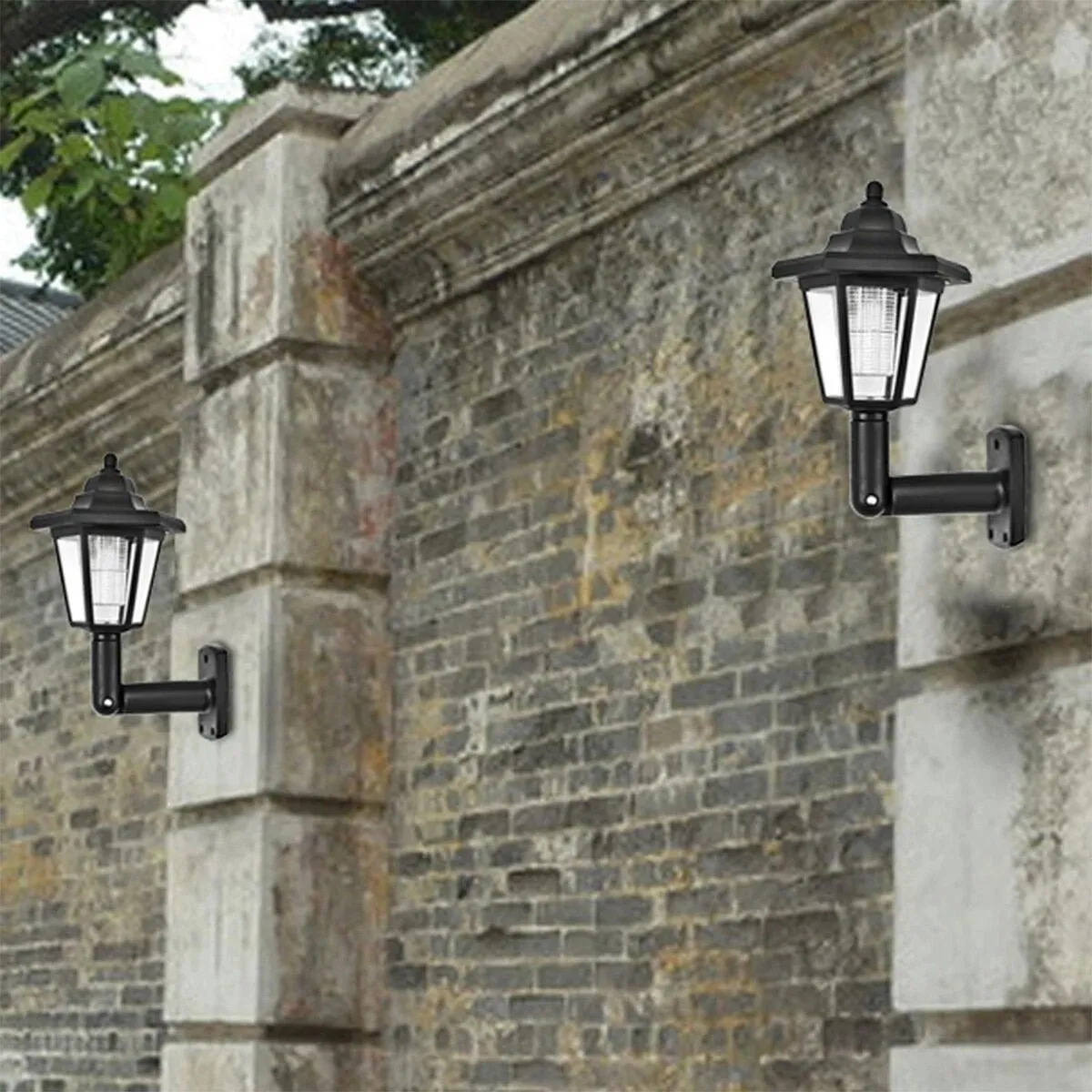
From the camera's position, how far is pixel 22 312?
23.4m

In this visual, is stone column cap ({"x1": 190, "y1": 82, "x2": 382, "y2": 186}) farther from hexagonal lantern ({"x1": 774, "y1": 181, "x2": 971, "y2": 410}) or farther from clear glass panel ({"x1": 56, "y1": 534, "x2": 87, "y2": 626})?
hexagonal lantern ({"x1": 774, "y1": 181, "x2": 971, "y2": 410})

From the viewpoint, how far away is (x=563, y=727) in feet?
24.6

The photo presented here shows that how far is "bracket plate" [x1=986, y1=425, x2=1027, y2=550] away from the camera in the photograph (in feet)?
18.5

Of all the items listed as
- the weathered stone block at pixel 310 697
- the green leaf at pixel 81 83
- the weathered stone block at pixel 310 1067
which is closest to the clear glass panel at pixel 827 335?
the weathered stone block at pixel 310 697

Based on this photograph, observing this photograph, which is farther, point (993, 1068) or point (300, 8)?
point (300, 8)

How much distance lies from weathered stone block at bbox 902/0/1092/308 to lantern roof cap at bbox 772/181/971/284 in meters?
0.22

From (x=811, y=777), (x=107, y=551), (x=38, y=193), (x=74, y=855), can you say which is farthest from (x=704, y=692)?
(x=74, y=855)

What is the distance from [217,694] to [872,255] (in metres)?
3.52

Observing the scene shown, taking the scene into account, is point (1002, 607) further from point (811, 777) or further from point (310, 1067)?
point (310, 1067)

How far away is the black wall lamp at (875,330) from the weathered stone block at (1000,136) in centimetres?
21

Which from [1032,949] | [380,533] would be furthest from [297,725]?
[1032,949]

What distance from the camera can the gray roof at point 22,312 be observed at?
2266 centimetres

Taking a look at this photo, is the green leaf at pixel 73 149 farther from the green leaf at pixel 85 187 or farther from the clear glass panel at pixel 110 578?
the clear glass panel at pixel 110 578

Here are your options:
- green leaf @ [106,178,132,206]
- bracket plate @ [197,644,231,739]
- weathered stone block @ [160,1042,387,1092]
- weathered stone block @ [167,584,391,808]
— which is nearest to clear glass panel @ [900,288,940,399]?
weathered stone block @ [167,584,391,808]
